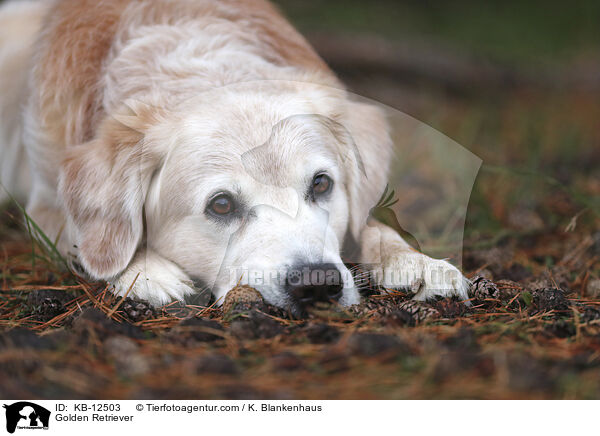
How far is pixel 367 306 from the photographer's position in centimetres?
222

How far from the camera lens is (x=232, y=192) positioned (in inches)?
91.2

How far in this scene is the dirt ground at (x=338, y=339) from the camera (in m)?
1.73

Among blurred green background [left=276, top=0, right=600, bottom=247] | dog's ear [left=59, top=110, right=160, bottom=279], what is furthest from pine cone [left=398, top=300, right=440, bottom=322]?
blurred green background [left=276, top=0, right=600, bottom=247]

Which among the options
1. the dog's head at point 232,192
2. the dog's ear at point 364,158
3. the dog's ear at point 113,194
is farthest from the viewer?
the dog's ear at point 364,158

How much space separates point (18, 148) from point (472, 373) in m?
3.28

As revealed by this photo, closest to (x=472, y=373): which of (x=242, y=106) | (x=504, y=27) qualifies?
(x=242, y=106)

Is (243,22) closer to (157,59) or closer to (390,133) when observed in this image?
(157,59)

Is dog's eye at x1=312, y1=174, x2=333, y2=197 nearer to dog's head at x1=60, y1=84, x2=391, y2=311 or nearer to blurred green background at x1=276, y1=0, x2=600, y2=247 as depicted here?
dog's head at x1=60, y1=84, x2=391, y2=311

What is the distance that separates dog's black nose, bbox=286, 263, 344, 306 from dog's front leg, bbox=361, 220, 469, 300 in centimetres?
34

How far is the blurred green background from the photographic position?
439cm
